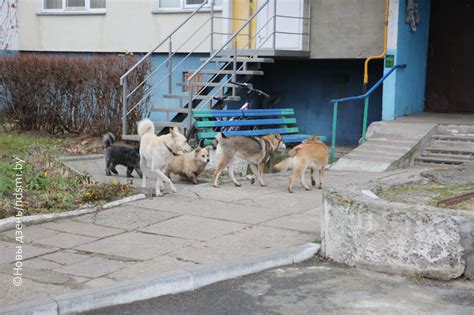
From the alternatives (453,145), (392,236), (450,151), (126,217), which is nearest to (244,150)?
(126,217)

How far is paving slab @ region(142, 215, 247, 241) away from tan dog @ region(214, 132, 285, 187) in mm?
2364

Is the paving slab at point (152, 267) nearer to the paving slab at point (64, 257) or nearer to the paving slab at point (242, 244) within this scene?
the paving slab at point (242, 244)

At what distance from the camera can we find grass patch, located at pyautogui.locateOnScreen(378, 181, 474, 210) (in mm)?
6898

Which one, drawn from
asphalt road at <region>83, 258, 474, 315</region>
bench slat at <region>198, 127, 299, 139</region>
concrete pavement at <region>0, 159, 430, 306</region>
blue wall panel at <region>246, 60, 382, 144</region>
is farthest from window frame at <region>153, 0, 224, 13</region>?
asphalt road at <region>83, 258, 474, 315</region>

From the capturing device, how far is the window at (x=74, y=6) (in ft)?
60.6

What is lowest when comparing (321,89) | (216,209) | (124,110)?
(216,209)

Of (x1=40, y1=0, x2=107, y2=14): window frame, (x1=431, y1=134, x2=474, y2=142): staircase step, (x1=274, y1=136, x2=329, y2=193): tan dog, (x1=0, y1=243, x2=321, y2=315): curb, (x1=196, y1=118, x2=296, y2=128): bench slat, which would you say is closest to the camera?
(x1=0, y1=243, x2=321, y2=315): curb

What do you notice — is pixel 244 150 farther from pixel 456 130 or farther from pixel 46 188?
pixel 456 130

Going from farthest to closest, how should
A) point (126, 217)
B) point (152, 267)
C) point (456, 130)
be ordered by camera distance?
point (456, 130) < point (126, 217) < point (152, 267)

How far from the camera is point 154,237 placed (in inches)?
287

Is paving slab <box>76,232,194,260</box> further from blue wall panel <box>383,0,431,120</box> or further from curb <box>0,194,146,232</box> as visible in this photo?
blue wall panel <box>383,0,431,120</box>

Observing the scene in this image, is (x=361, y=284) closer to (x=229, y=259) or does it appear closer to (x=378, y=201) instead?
(x=378, y=201)

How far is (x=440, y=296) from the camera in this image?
224 inches

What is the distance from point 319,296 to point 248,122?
7368 millimetres
